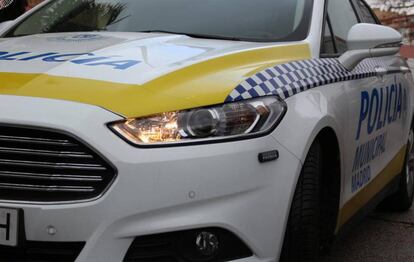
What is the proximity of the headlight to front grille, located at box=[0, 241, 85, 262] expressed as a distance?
42 centimetres

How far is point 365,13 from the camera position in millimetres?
4723

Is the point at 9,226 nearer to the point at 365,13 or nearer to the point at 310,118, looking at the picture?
the point at 310,118

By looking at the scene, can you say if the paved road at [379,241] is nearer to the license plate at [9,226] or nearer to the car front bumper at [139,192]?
the car front bumper at [139,192]

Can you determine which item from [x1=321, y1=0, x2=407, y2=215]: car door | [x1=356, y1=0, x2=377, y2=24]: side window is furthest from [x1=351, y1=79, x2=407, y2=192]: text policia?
[x1=356, y1=0, x2=377, y2=24]: side window

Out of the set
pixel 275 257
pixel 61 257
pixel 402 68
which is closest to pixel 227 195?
pixel 275 257

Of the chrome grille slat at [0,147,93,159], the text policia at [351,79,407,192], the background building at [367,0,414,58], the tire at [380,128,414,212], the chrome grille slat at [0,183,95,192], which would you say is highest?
the chrome grille slat at [0,147,93,159]

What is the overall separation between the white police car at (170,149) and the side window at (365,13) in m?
1.51

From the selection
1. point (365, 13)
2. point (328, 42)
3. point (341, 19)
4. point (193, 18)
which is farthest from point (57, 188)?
point (365, 13)

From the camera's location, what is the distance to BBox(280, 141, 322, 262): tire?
256cm

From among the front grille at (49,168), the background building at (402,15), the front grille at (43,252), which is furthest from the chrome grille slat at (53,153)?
the background building at (402,15)

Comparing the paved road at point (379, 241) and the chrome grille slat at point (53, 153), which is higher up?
the chrome grille slat at point (53, 153)

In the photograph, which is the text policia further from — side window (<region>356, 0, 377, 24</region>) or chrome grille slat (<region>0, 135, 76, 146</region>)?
chrome grille slat (<region>0, 135, 76, 146</region>)

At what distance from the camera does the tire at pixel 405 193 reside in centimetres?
477

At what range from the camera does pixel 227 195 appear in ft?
7.53
